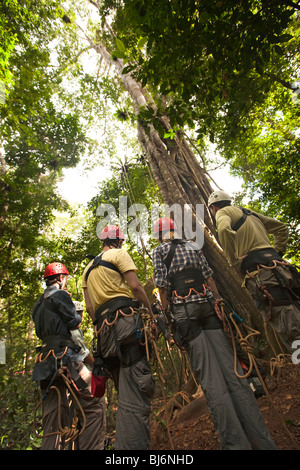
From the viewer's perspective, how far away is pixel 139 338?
6.30ft

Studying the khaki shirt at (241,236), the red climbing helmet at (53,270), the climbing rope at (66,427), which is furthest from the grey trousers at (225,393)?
the red climbing helmet at (53,270)

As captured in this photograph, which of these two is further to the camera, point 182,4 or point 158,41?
point 158,41

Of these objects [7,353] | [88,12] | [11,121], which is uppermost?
[88,12]

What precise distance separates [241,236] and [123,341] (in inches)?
61.3

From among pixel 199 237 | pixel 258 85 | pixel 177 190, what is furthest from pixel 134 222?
pixel 258 85

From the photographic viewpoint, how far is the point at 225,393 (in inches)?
64.1

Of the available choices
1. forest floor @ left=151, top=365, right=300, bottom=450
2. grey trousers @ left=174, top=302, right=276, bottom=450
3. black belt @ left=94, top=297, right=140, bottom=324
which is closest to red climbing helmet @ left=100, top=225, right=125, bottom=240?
black belt @ left=94, top=297, right=140, bottom=324

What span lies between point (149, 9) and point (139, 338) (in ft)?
8.61

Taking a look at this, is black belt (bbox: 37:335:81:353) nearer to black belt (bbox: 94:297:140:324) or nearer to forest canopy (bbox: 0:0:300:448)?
black belt (bbox: 94:297:140:324)

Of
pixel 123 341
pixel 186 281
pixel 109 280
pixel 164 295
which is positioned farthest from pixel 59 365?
pixel 186 281

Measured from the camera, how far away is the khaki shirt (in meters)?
2.41

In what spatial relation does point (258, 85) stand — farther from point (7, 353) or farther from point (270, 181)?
point (7, 353)

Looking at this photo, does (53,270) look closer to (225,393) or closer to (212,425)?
(225,393)
